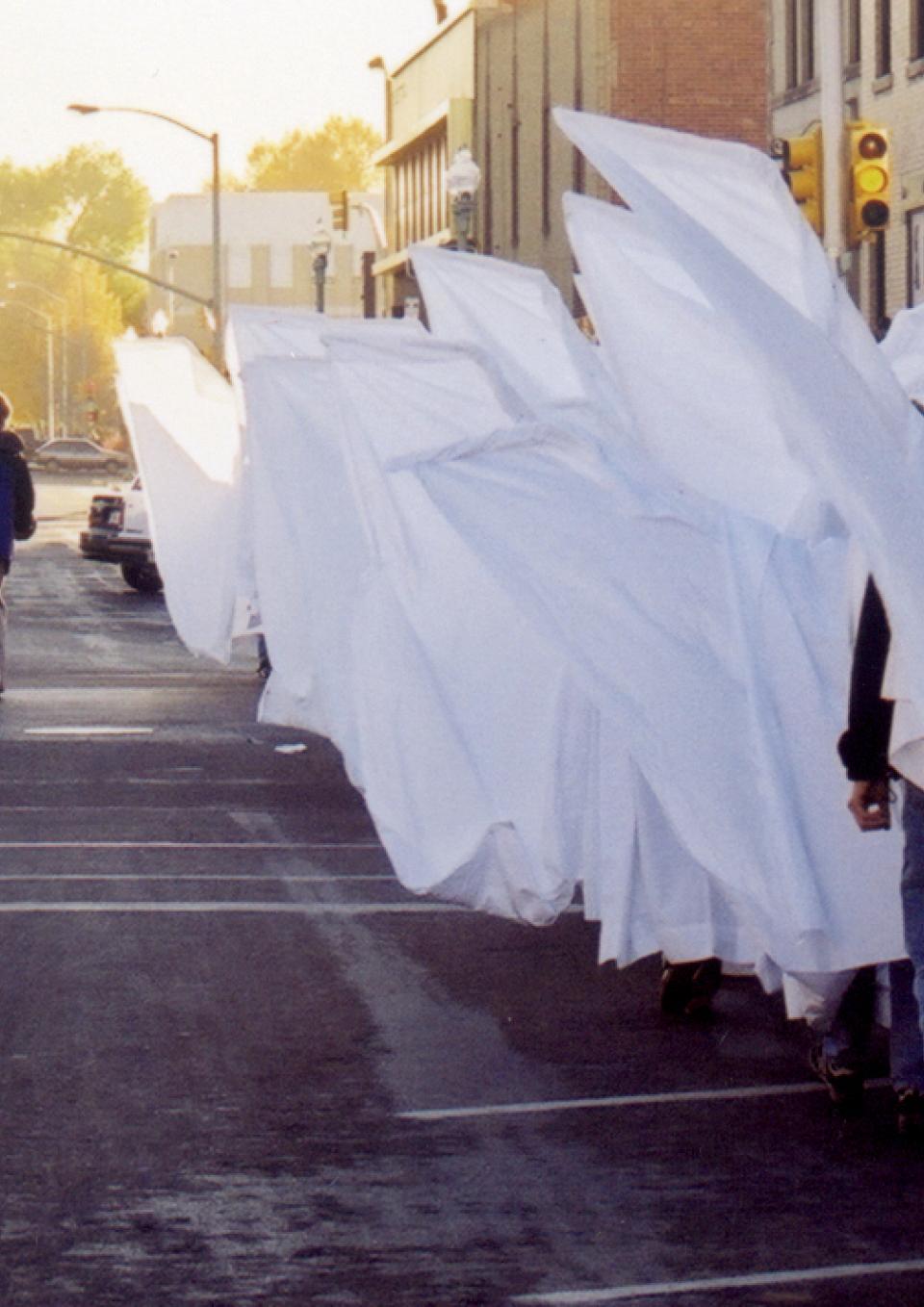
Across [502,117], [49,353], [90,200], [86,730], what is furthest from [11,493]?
[90,200]

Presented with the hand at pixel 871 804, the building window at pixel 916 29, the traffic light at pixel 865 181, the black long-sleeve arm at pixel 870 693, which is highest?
the building window at pixel 916 29

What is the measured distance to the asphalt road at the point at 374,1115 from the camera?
18.5 feet

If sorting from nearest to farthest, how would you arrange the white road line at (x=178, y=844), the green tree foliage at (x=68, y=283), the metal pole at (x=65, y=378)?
the white road line at (x=178, y=844) → the metal pole at (x=65, y=378) → the green tree foliage at (x=68, y=283)

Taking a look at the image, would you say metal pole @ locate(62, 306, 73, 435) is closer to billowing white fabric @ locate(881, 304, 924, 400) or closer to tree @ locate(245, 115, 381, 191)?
tree @ locate(245, 115, 381, 191)

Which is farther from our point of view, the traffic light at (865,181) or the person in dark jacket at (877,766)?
the traffic light at (865,181)

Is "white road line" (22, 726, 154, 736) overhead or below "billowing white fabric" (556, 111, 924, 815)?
below

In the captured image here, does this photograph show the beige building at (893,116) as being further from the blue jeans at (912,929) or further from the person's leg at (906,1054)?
the blue jeans at (912,929)

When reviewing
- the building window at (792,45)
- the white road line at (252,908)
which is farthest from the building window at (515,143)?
the white road line at (252,908)

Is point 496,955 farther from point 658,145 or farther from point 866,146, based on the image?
point 866,146

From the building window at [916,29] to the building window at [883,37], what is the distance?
1069mm

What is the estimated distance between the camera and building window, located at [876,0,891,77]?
34312 mm

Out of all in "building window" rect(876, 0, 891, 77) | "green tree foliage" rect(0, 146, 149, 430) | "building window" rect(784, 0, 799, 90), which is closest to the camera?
"building window" rect(876, 0, 891, 77)

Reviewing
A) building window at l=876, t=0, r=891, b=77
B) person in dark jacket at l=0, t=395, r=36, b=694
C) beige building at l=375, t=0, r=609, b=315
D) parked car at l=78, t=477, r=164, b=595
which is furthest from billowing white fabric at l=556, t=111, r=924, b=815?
beige building at l=375, t=0, r=609, b=315

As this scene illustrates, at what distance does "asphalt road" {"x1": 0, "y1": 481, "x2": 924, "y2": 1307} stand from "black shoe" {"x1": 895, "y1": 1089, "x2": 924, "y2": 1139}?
0.24 feet
